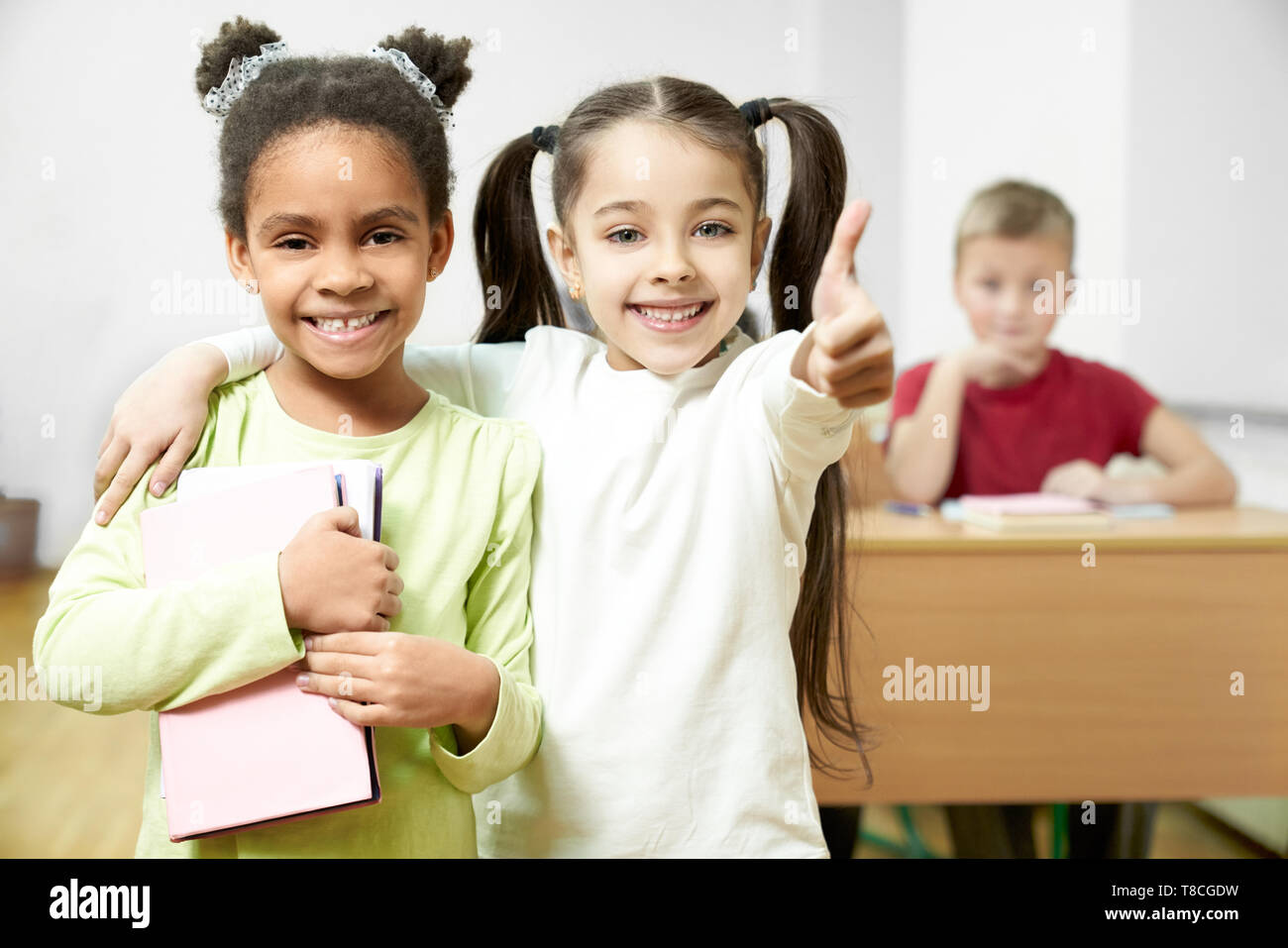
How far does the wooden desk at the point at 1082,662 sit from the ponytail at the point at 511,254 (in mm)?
745

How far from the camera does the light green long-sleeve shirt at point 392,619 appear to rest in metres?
0.77

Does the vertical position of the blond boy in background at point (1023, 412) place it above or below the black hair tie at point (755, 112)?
below

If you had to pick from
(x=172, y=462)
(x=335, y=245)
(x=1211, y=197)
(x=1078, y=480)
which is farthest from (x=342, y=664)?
(x=1211, y=197)

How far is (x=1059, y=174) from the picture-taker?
2.57m

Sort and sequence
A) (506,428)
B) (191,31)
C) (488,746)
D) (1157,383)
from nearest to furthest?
(488,746) < (506,428) < (191,31) < (1157,383)

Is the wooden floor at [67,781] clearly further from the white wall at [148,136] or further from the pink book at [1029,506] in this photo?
the pink book at [1029,506]

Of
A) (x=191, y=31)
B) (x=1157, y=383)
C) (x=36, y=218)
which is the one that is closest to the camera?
(x=191, y=31)

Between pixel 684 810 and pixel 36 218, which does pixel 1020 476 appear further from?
pixel 36 218

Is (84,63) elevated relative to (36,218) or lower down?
elevated

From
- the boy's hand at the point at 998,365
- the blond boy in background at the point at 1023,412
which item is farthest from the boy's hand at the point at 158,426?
the boy's hand at the point at 998,365

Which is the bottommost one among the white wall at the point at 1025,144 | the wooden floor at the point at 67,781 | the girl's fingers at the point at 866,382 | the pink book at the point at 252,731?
the wooden floor at the point at 67,781

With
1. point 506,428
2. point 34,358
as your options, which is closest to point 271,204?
point 506,428

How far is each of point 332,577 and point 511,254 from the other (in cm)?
47

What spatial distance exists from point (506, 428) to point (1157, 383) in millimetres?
2055
